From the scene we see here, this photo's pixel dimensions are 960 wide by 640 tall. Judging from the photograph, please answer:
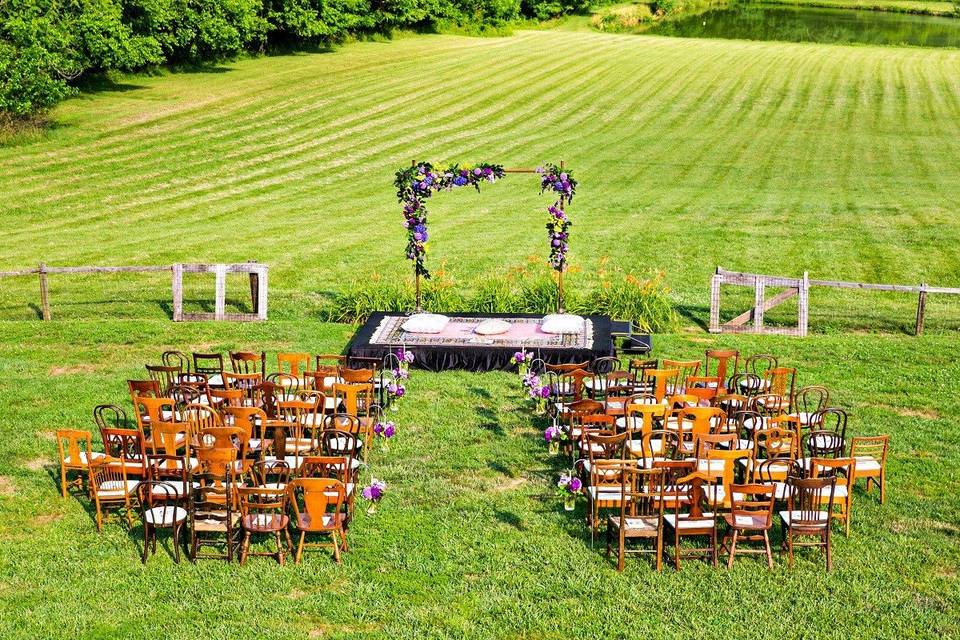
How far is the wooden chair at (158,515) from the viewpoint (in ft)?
42.2

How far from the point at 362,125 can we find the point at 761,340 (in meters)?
29.5

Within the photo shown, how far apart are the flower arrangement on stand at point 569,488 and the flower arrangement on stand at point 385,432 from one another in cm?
276

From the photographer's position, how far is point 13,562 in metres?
12.9

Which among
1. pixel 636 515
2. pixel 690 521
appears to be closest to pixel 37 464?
pixel 636 515

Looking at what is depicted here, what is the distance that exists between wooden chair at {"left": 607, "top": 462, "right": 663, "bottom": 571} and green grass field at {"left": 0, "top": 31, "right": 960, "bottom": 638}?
14.3 inches

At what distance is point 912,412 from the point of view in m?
18.4

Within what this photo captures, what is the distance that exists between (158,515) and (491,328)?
979 centimetres

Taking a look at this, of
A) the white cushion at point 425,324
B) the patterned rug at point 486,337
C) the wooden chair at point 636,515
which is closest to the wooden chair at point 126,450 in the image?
the wooden chair at point 636,515

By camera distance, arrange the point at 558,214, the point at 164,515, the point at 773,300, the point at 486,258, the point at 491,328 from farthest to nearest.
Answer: the point at 486,258 < the point at 773,300 < the point at 558,214 < the point at 491,328 < the point at 164,515

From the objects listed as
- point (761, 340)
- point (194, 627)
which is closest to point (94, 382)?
point (194, 627)

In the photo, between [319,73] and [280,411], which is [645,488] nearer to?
[280,411]

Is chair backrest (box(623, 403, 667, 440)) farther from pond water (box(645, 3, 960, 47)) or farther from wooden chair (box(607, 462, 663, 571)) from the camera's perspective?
pond water (box(645, 3, 960, 47))

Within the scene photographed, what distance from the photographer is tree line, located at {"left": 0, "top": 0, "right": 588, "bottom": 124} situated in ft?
134

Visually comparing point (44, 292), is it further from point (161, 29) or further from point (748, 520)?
point (161, 29)
